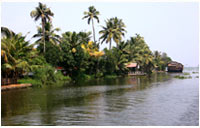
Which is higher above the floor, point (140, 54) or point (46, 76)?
point (140, 54)

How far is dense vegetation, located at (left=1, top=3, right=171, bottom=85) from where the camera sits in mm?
30562

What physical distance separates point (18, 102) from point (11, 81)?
1133 cm

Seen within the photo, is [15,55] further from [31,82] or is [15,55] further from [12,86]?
[31,82]

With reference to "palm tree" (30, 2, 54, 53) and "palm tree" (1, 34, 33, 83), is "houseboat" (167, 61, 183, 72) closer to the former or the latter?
"palm tree" (30, 2, 54, 53)

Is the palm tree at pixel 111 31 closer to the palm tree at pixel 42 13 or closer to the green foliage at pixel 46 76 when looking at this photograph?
the palm tree at pixel 42 13

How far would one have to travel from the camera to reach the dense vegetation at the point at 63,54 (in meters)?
30.6

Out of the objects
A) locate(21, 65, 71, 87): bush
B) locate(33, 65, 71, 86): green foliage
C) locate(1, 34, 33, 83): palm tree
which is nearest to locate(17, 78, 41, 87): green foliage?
locate(21, 65, 71, 87): bush

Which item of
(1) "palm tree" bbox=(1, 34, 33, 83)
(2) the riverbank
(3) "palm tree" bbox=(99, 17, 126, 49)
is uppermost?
(3) "palm tree" bbox=(99, 17, 126, 49)

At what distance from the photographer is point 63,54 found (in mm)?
43281

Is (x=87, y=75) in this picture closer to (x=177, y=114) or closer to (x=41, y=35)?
(x=41, y=35)

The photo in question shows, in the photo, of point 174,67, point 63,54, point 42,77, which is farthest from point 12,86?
point 174,67

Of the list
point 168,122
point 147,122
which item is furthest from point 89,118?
point 168,122

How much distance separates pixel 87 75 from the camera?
162 feet

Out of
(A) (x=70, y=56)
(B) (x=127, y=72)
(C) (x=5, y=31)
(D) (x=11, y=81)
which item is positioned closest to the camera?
(C) (x=5, y=31)
